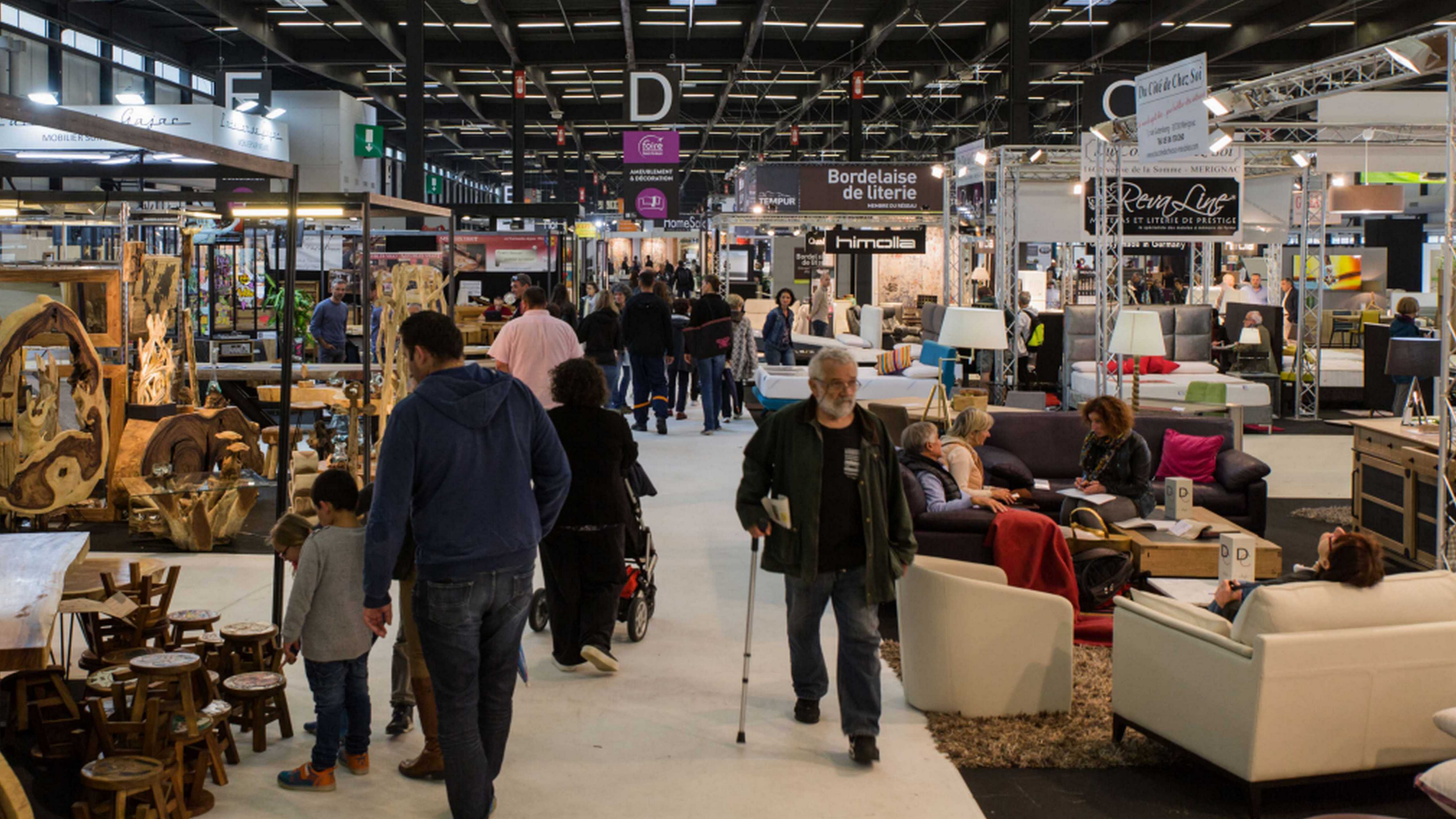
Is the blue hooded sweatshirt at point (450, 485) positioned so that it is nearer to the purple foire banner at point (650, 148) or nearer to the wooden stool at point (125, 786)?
the wooden stool at point (125, 786)

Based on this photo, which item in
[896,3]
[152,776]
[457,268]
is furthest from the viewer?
[896,3]

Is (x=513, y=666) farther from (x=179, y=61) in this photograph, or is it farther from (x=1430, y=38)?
(x=179, y=61)

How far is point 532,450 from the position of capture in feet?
12.2

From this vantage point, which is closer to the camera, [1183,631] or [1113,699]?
[1183,631]

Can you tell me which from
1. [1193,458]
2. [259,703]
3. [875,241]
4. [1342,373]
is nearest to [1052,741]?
[259,703]

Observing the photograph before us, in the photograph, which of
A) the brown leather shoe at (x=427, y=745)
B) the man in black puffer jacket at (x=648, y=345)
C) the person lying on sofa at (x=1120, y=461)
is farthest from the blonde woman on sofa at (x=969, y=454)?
the man in black puffer jacket at (x=648, y=345)

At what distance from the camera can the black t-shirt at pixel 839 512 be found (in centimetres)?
434

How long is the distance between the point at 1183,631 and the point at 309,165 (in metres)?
22.5

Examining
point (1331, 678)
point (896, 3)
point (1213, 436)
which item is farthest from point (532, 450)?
point (896, 3)

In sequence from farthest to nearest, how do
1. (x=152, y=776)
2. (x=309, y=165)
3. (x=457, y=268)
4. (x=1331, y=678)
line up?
(x=309, y=165), (x=457, y=268), (x=1331, y=678), (x=152, y=776)

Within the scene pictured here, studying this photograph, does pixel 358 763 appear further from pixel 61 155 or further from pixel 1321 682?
pixel 61 155

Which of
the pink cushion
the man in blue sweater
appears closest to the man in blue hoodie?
the pink cushion

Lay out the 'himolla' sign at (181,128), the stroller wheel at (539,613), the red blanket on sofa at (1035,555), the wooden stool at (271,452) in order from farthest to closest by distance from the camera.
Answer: the 'himolla' sign at (181,128) < the wooden stool at (271,452) < the stroller wheel at (539,613) < the red blanket on sofa at (1035,555)

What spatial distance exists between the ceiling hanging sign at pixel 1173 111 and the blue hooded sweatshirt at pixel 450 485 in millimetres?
7948
